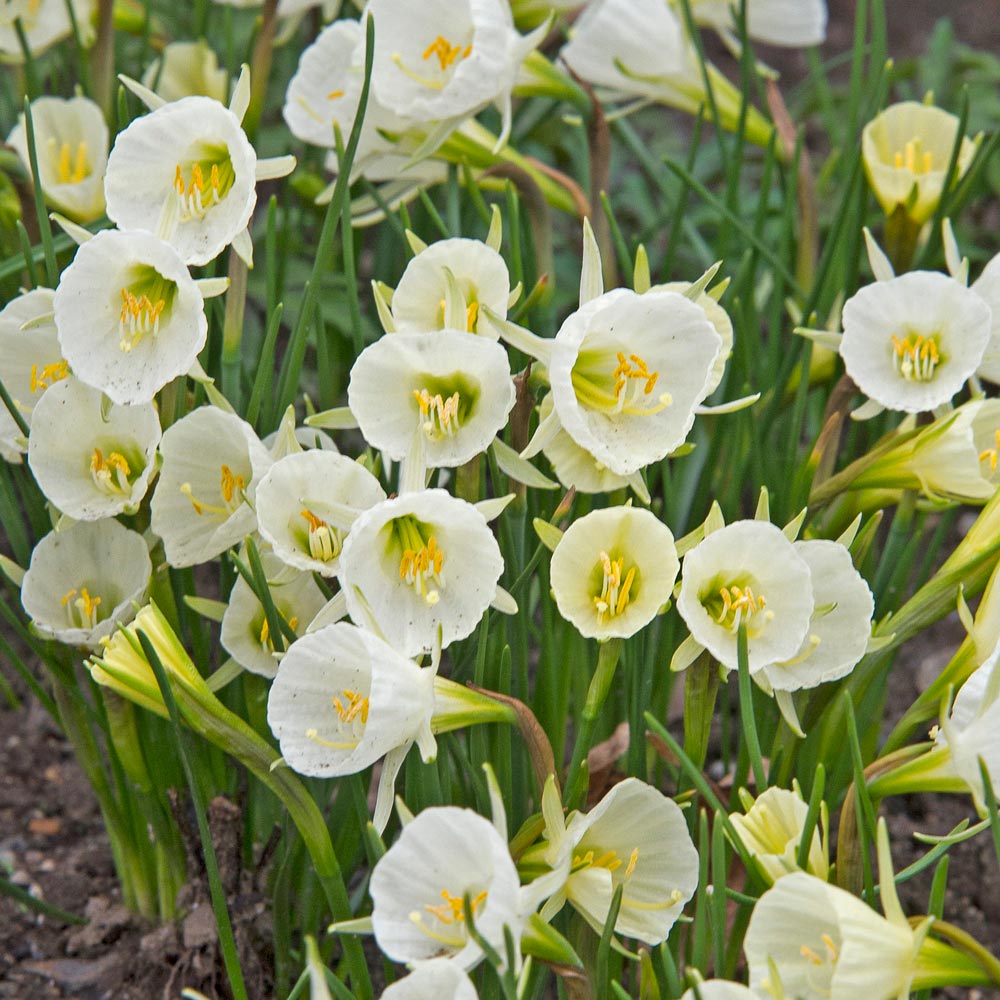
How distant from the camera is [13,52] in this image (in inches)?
73.0

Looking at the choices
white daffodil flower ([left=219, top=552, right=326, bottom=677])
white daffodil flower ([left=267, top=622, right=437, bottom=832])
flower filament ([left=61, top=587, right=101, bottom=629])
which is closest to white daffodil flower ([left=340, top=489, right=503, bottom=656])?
white daffodil flower ([left=267, top=622, right=437, bottom=832])

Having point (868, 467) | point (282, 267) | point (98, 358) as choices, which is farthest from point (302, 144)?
point (868, 467)

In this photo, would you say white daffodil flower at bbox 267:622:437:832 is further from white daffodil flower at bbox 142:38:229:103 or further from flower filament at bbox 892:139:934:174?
white daffodil flower at bbox 142:38:229:103

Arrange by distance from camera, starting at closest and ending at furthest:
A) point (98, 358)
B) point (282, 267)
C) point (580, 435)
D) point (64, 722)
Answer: point (580, 435)
point (98, 358)
point (64, 722)
point (282, 267)

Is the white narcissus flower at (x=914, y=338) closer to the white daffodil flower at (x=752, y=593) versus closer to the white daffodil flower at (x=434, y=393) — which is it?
the white daffodil flower at (x=752, y=593)

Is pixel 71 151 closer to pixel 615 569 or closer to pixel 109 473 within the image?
pixel 109 473

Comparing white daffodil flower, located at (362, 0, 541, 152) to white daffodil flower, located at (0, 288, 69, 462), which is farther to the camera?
white daffodil flower, located at (362, 0, 541, 152)

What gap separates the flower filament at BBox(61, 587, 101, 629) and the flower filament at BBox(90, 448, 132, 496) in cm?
11

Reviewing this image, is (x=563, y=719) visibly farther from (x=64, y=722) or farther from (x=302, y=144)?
(x=302, y=144)

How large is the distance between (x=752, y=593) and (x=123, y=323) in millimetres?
592

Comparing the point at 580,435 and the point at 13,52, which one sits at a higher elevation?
the point at 13,52

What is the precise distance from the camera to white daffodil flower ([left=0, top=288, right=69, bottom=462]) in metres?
1.24

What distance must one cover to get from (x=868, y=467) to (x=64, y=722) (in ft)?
2.87

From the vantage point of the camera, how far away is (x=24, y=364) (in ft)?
4.19
